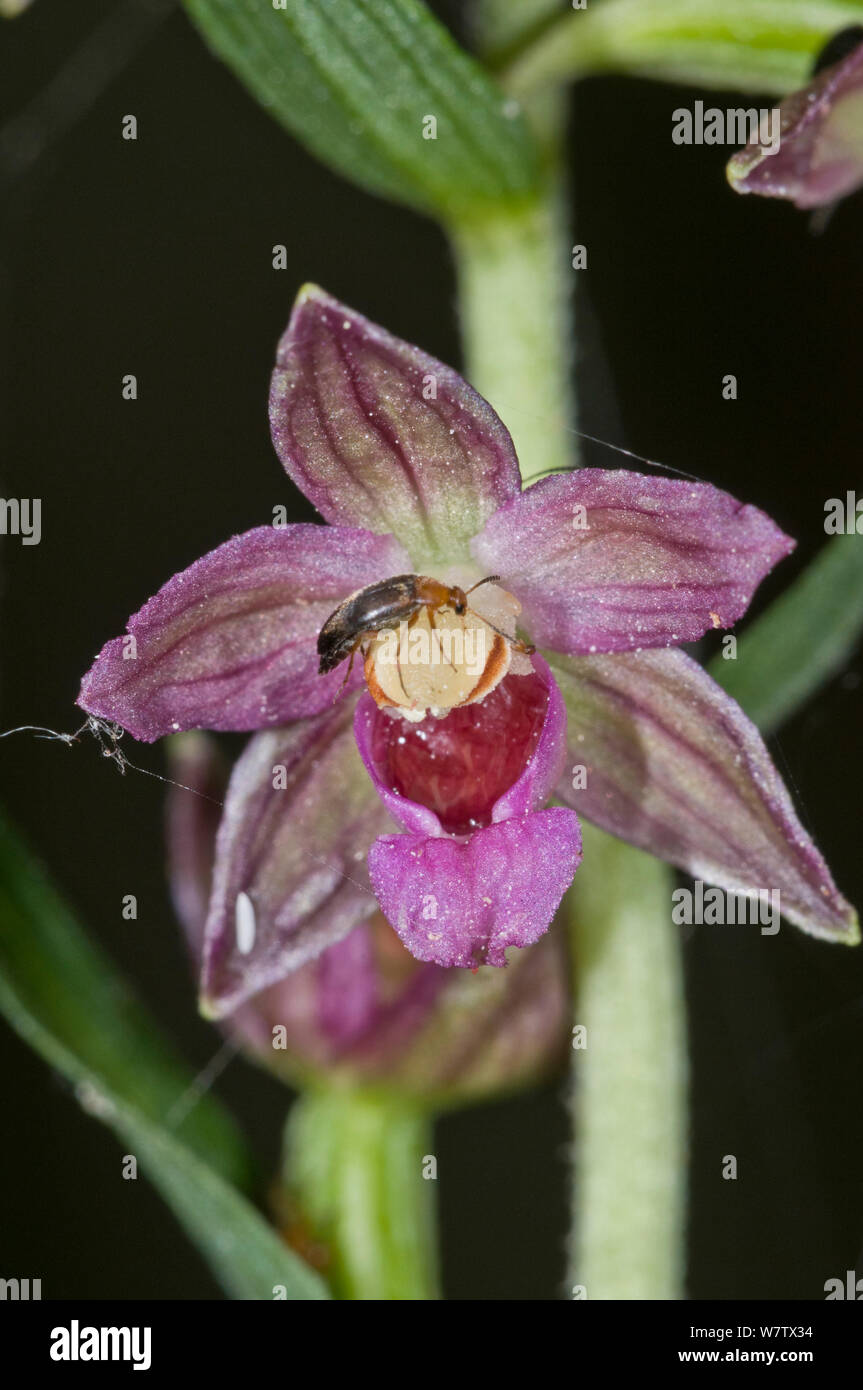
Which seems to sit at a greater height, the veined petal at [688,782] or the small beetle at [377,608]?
the small beetle at [377,608]

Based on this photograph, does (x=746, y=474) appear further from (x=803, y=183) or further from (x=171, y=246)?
(x=803, y=183)

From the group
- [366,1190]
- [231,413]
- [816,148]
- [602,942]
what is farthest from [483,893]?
[231,413]

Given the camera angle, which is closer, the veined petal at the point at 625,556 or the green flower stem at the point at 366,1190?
the veined petal at the point at 625,556

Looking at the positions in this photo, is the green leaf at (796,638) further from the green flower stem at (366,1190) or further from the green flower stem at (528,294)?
the green flower stem at (366,1190)

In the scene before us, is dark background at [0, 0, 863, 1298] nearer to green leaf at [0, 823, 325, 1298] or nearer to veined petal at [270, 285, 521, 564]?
green leaf at [0, 823, 325, 1298]

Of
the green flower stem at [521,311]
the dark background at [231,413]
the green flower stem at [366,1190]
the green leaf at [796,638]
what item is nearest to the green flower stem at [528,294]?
the green flower stem at [521,311]

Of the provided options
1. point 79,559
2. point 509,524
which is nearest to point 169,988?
point 79,559
